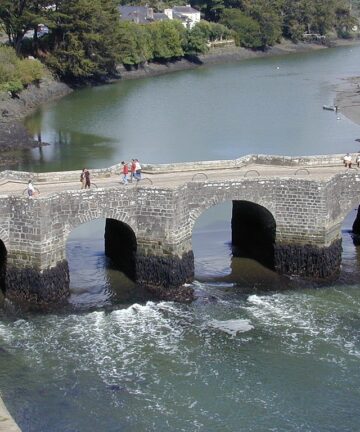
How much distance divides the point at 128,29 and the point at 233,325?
8882 cm

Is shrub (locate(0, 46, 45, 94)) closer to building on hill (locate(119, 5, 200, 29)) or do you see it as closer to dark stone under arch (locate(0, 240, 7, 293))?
building on hill (locate(119, 5, 200, 29))

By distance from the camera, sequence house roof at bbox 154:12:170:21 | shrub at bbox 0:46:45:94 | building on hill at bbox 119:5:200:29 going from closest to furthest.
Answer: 1. shrub at bbox 0:46:45:94
2. building on hill at bbox 119:5:200:29
3. house roof at bbox 154:12:170:21

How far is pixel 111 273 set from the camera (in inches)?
1535

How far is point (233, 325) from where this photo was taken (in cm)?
3319

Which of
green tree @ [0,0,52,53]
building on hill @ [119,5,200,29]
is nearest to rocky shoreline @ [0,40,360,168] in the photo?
green tree @ [0,0,52,53]

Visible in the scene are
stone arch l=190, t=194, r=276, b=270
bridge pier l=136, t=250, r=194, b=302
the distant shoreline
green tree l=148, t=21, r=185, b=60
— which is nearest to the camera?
bridge pier l=136, t=250, r=194, b=302

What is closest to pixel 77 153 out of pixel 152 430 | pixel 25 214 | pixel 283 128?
pixel 283 128

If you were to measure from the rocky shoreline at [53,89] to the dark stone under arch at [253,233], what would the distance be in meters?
26.3

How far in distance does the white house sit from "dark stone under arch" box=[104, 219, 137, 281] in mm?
104307

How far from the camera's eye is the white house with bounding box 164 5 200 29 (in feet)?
471

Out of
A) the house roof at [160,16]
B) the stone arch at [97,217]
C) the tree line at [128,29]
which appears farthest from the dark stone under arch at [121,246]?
the house roof at [160,16]

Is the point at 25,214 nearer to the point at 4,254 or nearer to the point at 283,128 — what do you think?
the point at 4,254

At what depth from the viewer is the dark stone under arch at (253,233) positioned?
39531mm

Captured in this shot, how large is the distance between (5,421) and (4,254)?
1395cm
